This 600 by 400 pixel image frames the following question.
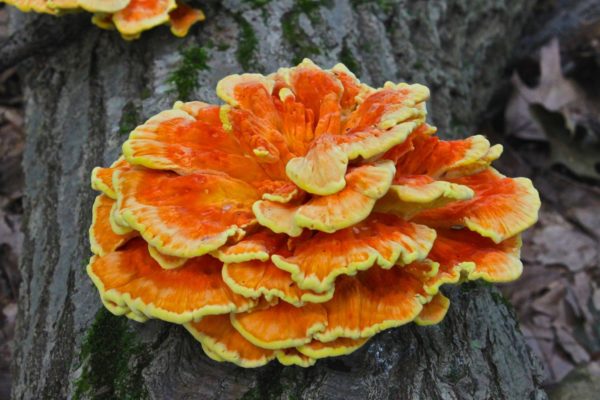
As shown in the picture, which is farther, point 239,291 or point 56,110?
point 56,110

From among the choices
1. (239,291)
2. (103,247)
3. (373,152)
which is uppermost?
(373,152)

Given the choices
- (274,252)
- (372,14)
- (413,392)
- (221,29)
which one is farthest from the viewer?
(372,14)

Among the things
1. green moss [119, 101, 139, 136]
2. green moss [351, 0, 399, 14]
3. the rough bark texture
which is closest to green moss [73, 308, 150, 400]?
the rough bark texture

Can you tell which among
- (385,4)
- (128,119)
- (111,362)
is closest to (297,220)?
(111,362)

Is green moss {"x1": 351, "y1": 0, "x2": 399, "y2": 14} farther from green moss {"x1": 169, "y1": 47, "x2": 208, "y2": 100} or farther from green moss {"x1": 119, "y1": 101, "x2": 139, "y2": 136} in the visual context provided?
green moss {"x1": 119, "y1": 101, "x2": 139, "y2": 136}

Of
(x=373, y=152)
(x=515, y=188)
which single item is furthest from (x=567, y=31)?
(x=373, y=152)

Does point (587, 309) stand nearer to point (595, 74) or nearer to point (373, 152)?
point (595, 74)
